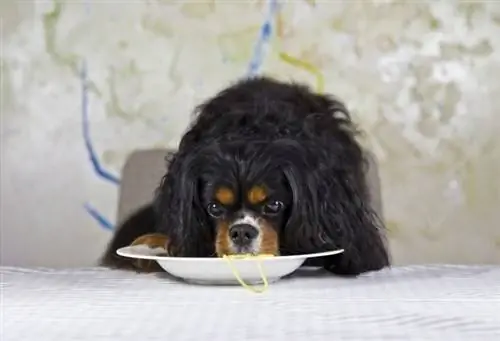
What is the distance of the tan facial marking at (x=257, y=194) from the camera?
4.91 feet

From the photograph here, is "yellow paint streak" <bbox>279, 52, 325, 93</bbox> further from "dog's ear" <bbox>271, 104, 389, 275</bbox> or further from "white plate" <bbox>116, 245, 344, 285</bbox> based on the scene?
"white plate" <bbox>116, 245, 344, 285</bbox>

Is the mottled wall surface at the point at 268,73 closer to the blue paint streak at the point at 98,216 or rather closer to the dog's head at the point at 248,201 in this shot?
the blue paint streak at the point at 98,216

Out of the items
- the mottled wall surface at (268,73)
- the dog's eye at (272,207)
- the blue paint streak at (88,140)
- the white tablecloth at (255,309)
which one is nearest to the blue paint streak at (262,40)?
the mottled wall surface at (268,73)

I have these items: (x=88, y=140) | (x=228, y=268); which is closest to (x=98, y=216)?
(x=88, y=140)

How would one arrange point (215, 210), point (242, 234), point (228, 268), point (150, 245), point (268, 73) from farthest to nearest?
point (268, 73) < point (150, 245) < point (215, 210) < point (242, 234) < point (228, 268)

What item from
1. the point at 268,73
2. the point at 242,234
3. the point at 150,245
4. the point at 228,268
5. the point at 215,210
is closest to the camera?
the point at 228,268

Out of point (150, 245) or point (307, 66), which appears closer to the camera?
point (150, 245)

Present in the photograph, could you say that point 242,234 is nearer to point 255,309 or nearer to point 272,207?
point 272,207

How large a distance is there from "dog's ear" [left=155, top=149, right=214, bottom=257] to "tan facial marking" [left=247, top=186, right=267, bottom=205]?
122 millimetres

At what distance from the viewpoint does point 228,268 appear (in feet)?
4.30

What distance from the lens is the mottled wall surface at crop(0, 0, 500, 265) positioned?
7.41ft

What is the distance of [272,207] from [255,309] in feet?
1.40

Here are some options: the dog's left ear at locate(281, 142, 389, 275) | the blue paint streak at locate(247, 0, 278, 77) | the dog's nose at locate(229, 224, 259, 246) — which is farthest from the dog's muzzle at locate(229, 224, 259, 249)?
the blue paint streak at locate(247, 0, 278, 77)

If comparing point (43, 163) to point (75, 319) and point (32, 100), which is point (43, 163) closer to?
point (32, 100)
